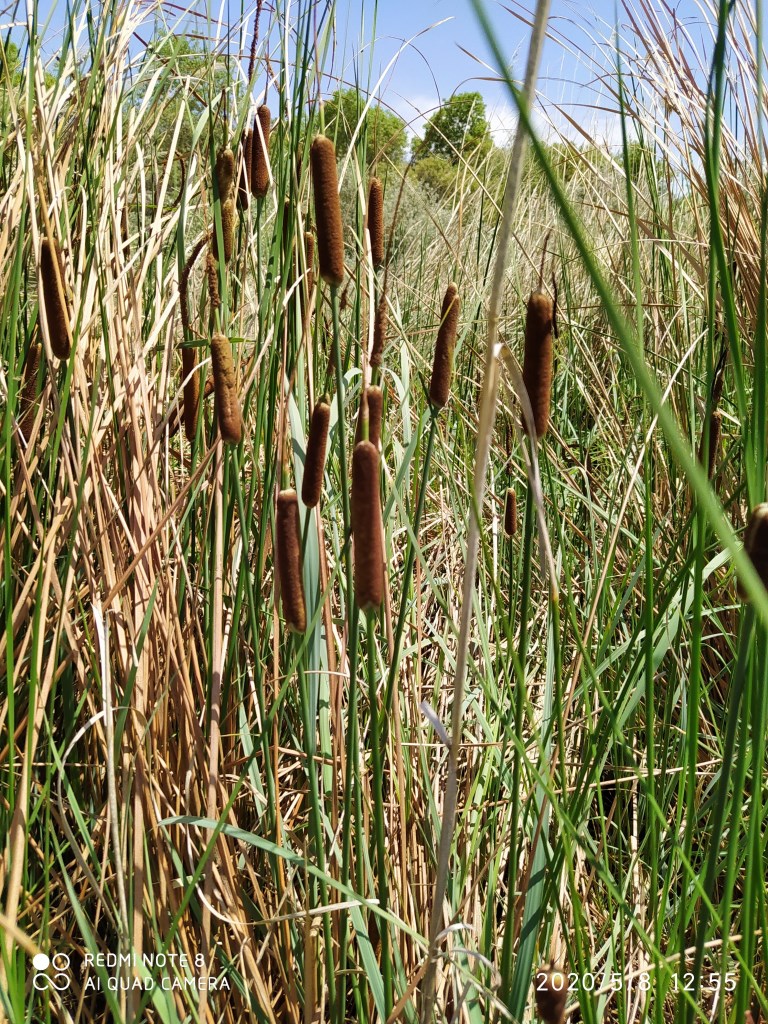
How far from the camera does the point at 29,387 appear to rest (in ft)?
4.48

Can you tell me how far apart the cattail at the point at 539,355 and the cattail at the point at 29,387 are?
0.84 meters

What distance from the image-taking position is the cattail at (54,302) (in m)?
0.83

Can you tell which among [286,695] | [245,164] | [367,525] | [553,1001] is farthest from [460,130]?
[553,1001]

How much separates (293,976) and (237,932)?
0.08 meters

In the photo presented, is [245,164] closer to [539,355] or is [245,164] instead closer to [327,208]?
[327,208]

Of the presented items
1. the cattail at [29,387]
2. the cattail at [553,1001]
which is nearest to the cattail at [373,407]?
the cattail at [553,1001]

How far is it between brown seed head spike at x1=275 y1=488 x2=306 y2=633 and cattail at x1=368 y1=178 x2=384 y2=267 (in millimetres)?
488

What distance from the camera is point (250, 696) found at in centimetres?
121

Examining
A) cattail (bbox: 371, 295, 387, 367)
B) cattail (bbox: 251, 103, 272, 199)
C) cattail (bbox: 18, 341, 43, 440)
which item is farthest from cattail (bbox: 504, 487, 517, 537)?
cattail (bbox: 18, 341, 43, 440)

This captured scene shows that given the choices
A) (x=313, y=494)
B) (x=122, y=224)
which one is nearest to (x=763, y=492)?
(x=313, y=494)

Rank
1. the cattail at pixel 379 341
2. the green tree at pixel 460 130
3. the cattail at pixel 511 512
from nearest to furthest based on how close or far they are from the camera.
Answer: the cattail at pixel 379 341 → the cattail at pixel 511 512 → the green tree at pixel 460 130

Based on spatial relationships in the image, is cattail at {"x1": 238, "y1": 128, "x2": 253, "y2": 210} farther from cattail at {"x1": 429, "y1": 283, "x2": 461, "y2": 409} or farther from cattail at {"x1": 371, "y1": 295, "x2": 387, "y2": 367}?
cattail at {"x1": 429, "y1": 283, "x2": 461, "y2": 409}

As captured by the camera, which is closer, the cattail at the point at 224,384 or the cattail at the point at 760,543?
the cattail at the point at 760,543

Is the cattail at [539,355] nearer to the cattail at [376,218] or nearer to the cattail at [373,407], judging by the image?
the cattail at [373,407]
